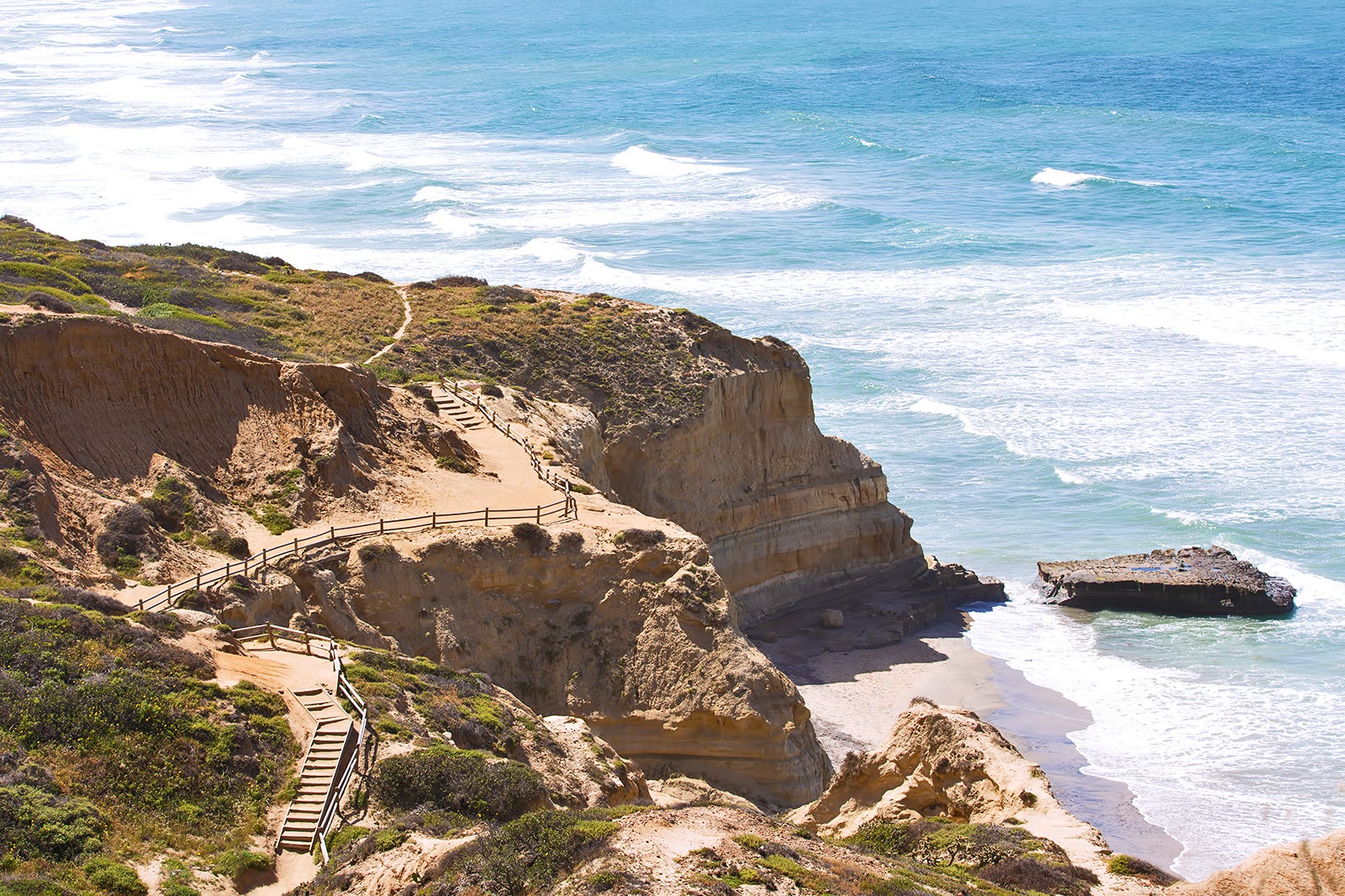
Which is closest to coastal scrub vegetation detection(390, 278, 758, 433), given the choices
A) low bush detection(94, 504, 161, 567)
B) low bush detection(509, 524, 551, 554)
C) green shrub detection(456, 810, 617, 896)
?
→ low bush detection(509, 524, 551, 554)

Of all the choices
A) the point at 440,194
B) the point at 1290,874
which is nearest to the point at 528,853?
the point at 1290,874

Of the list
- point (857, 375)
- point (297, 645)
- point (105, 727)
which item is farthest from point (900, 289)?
point (105, 727)

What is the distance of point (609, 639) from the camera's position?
29.4 metres

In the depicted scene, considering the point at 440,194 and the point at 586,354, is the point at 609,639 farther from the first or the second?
the point at 440,194

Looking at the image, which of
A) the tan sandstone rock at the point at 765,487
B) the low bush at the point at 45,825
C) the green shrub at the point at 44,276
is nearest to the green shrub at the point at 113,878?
the low bush at the point at 45,825

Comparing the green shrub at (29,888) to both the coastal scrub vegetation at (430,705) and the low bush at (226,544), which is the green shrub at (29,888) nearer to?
the coastal scrub vegetation at (430,705)

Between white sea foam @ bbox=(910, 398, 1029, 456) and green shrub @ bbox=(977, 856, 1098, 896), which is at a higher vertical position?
green shrub @ bbox=(977, 856, 1098, 896)

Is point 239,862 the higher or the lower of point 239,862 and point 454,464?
the lower

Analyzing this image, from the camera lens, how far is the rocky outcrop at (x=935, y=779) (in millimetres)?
22891

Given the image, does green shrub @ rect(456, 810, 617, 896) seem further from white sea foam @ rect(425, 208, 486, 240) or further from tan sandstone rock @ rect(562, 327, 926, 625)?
white sea foam @ rect(425, 208, 486, 240)

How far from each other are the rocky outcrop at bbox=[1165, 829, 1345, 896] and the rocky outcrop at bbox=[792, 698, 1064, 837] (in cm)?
703

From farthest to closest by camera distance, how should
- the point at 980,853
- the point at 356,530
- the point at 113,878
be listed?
1. the point at 356,530
2. the point at 980,853
3. the point at 113,878

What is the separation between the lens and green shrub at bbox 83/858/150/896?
54.4 ft

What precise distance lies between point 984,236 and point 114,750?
78.1 metres
